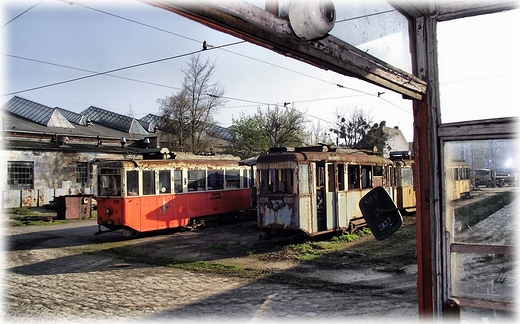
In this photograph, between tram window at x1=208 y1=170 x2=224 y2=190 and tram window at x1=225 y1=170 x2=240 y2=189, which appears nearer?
tram window at x1=208 y1=170 x2=224 y2=190

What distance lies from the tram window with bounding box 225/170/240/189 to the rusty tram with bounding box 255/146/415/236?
4.44 m

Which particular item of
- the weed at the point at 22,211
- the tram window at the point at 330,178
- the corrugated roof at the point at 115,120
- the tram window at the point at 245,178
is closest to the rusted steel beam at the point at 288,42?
the tram window at the point at 330,178

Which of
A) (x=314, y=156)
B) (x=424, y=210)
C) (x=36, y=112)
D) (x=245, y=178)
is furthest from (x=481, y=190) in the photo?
(x=36, y=112)

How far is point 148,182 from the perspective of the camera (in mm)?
13469

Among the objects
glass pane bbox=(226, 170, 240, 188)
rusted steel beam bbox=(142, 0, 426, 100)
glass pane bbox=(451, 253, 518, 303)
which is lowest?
glass pane bbox=(451, 253, 518, 303)

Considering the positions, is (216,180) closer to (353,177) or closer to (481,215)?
(353,177)

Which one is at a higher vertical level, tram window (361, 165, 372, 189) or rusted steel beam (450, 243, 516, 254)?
tram window (361, 165, 372, 189)

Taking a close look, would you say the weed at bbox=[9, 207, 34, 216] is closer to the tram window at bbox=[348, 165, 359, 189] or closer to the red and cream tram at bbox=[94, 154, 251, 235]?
the red and cream tram at bbox=[94, 154, 251, 235]

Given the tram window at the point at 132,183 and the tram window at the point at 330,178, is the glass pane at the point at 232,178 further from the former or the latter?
the tram window at the point at 330,178

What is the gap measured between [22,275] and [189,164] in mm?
6734

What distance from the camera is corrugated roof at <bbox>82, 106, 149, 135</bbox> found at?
42.2 metres

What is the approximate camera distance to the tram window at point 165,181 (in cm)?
1385

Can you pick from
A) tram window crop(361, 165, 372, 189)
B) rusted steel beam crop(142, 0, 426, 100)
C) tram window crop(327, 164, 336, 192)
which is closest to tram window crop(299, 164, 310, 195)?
tram window crop(327, 164, 336, 192)

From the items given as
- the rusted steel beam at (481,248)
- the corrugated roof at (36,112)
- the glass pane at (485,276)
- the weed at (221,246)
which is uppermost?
the corrugated roof at (36,112)
